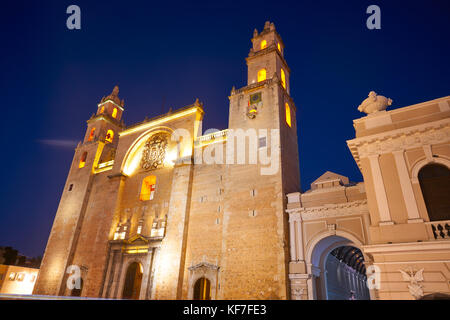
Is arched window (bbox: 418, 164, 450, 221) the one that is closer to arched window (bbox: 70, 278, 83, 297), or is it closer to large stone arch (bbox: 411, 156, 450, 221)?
large stone arch (bbox: 411, 156, 450, 221)

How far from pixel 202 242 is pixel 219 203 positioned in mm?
3286

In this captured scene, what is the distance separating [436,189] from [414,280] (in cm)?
420

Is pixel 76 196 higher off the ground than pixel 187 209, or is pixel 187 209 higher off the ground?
pixel 76 196

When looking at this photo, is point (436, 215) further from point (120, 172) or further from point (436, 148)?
point (120, 172)

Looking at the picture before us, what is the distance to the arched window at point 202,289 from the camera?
20484mm

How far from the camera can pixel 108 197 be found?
29469 millimetres

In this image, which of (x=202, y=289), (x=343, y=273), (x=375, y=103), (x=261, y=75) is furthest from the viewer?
(x=261, y=75)

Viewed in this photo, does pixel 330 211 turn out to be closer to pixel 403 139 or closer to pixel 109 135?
pixel 403 139

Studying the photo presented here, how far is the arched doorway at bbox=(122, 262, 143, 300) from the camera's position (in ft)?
78.7

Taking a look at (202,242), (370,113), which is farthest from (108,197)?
(370,113)

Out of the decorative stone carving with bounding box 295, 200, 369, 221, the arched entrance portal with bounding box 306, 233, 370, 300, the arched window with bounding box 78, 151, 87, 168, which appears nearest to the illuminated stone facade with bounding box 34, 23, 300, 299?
the arched window with bounding box 78, 151, 87, 168

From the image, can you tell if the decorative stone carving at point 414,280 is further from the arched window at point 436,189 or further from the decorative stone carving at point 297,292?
the decorative stone carving at point 297,292

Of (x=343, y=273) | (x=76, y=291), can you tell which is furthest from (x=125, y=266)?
(x=343, y=273)

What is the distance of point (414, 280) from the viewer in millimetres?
10703
